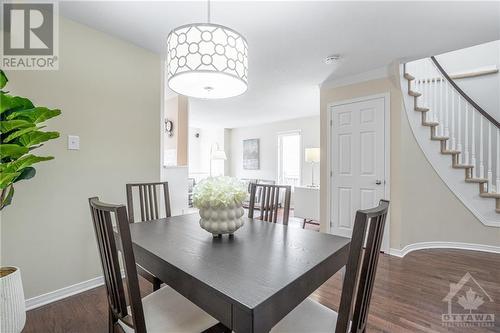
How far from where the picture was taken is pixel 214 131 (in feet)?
26.3

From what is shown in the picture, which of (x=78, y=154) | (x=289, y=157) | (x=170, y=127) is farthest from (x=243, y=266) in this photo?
(x=289, y=157)

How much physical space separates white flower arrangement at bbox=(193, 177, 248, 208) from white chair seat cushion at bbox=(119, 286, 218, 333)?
492mm

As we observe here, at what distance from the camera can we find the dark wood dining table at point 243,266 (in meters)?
0.75

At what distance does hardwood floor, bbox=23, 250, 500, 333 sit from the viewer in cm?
166

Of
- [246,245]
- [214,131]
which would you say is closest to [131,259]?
[246,245]

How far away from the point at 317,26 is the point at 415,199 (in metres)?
2.51

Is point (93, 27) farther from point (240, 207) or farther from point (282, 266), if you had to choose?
point (282, 266)

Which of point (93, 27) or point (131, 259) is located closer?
point (131, 259)

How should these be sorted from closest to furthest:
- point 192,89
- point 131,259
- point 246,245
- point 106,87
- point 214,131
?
1. point 131,259
2. point 246,245
3. point 192,89
4. point 106,87
5. point 214,131

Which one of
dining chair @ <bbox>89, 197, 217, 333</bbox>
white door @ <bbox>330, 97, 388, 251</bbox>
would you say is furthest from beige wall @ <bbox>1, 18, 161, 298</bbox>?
white door @ <bbox>330, 97, 388, 251</bbox>

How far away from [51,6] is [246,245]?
2.33 meters

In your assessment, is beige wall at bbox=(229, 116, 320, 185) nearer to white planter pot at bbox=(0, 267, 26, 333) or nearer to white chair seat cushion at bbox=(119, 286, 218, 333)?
white chair seat cushion at bbox=(119, 286, 218, 333)

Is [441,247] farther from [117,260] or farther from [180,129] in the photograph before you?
[180,129]

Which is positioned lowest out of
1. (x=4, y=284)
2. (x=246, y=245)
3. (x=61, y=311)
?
(x=61, y=311)
